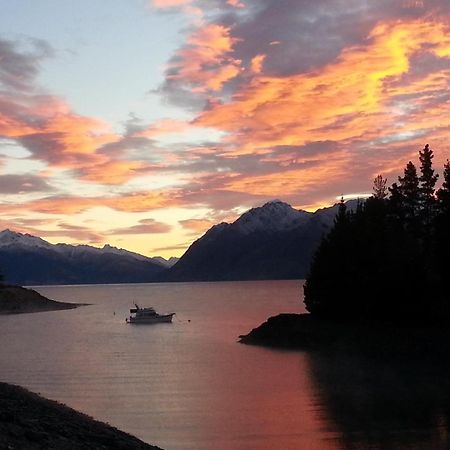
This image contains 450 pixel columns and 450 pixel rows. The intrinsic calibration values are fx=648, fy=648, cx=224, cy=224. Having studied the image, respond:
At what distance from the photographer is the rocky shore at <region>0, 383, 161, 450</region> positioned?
18938 mm

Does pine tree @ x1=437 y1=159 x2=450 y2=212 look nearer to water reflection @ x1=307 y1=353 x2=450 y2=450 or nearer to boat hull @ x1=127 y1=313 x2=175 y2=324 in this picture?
water reflection @ x1=307 y1=353 x2=450 y2=450

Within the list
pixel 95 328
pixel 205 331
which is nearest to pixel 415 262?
pixel 205 331

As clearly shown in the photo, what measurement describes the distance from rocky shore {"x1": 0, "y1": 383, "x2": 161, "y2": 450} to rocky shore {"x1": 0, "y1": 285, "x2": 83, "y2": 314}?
508 ft

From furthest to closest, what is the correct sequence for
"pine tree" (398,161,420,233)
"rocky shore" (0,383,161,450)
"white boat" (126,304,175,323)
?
"white boat" (126,304,175,323) → "pine tree" (398,161,420,233) → "rocky shore" (0,383,161,450)

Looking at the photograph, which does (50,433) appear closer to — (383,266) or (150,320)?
(383,266)

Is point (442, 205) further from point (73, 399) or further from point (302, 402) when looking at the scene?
point (73, 399)

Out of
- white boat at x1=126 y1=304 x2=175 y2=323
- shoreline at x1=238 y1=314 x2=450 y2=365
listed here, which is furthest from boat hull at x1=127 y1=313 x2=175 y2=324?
shoreline at x1=238 y1=314 x2=450 y2=365

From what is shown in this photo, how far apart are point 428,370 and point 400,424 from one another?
17.7 metres

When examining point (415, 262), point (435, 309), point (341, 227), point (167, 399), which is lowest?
point (167, 399)

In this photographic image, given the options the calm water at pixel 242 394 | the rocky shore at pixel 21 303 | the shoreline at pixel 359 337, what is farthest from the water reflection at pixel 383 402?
the rocky shore at pixel 21 303

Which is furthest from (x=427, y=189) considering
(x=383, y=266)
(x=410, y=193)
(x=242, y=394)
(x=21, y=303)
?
(x=21, y=303)

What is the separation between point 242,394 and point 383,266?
89.1 ft

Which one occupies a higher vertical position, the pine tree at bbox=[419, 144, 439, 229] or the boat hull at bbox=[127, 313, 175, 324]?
the pine tree at bbox=[419, 144, 439, 229]

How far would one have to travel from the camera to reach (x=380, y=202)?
73.4 m
